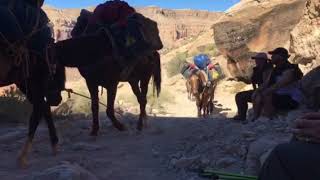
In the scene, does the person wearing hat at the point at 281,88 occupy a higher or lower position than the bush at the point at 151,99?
higher

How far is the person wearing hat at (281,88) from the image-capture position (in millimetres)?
8453

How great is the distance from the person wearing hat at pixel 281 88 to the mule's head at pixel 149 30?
1.98m

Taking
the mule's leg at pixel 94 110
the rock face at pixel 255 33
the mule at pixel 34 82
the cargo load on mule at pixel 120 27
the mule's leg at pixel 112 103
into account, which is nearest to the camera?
the mule at pixel 34 82

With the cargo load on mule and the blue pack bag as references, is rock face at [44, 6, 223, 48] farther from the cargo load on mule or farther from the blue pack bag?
the cargo load on mule

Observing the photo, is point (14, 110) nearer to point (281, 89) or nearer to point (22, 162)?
point (22, 162)

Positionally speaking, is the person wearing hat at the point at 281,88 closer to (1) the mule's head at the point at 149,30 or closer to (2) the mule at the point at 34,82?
(1) the mule's head at the point at 149,30

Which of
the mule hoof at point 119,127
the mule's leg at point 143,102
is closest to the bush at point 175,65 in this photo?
the mule's leg at point 143,102

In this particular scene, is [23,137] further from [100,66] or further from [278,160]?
[278,160]

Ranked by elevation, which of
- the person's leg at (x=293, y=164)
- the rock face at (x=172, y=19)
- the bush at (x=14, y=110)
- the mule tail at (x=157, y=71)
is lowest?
→ the bush at (x=14, y=110)

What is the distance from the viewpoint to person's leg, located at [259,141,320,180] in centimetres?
221

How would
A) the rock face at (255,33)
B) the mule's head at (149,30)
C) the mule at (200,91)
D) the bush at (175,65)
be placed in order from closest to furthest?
the mule's head at (149,30) → the mule at (200,91) → the rock face at (255,33) → the bush at (175,65)

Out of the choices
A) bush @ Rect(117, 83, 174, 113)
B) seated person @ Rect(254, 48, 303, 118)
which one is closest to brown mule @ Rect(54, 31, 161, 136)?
seated person @ Rect(254, 48, 303, 118)

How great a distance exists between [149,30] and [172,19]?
59884 millimetres

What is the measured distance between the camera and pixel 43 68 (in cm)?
707
